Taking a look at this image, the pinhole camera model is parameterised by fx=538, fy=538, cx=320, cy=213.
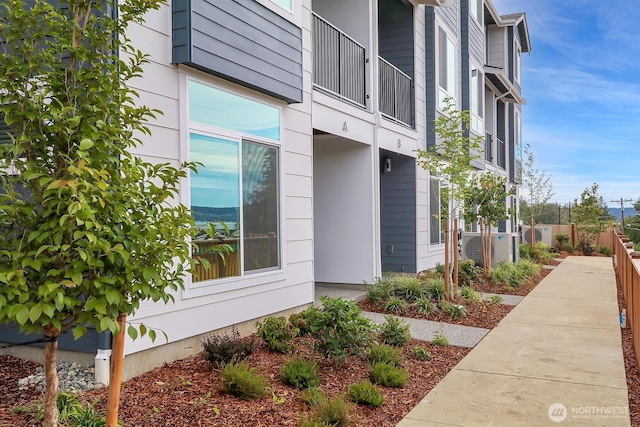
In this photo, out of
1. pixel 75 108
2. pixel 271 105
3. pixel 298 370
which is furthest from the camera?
pixel 271 105

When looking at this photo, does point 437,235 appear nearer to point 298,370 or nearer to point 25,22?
point 298,370

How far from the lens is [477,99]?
53.4ft

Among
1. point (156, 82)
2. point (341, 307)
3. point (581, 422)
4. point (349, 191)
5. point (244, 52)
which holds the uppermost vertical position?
point (244, 52)

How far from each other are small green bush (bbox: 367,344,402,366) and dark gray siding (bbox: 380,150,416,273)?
603 centimetres

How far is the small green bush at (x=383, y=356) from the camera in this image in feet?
18.2

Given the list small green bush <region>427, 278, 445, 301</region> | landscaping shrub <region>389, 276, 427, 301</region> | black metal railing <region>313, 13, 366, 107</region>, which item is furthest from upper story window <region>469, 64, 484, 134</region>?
landscaping shrub <region>389, 276, 427, 301</region>

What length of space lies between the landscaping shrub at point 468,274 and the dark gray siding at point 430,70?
300cm

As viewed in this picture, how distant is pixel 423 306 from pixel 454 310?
0.50 m

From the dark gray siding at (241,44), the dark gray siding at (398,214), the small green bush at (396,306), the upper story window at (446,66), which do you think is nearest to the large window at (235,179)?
the dark gray siding at (241,44)

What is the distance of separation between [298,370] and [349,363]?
2.77 feet

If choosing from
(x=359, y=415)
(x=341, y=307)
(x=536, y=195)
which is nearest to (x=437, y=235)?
(x=341, y=307)

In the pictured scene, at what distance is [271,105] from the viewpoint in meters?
6.97

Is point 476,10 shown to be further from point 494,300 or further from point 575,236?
point 575,236

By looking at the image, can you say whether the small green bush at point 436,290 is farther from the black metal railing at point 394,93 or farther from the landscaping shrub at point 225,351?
the landscaping shrub at point 225,351
